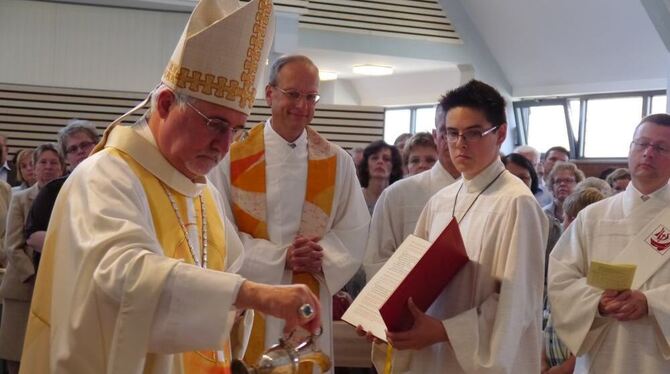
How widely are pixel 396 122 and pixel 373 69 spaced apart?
5.88 feet

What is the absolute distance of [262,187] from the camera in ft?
11.8

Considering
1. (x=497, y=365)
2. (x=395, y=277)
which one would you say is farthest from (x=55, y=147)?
(x=497, y=365)

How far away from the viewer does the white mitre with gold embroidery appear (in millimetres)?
1983

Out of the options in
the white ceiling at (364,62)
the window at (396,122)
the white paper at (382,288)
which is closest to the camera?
the white paper at (382,288)

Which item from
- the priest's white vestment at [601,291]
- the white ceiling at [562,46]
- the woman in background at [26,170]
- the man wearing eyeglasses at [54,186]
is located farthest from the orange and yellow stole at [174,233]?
the white ceiling at [562,46]

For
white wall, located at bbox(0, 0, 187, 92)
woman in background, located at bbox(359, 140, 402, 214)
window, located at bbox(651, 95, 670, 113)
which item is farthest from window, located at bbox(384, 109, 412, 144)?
woman in background, located at bbox(359, 140, 402, 214)

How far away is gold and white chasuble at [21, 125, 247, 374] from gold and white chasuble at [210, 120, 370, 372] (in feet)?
5.05

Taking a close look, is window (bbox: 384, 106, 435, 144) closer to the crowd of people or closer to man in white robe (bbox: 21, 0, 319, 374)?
the crowd of people

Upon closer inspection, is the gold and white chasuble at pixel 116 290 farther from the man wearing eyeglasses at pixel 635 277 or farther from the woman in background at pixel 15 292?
the woman in background at pixel 15 292

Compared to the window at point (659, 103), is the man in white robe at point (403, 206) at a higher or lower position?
lower

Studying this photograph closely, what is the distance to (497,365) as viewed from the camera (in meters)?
2.60

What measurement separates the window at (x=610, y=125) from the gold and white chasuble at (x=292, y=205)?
317 inches

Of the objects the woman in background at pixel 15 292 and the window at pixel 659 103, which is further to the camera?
the window at pixel 659 103

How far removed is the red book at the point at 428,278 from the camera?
257cm
